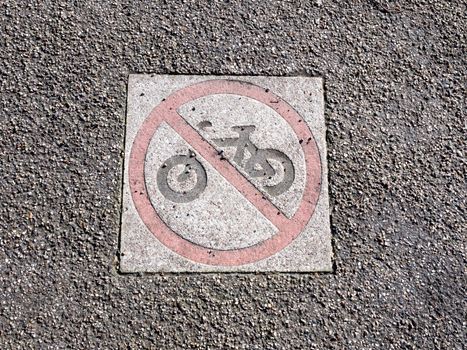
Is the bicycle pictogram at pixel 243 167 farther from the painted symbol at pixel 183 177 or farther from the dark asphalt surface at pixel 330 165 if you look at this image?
the dark asphalt surface at pixel 330 165

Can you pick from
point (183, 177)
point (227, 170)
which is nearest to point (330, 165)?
point (227, 170)

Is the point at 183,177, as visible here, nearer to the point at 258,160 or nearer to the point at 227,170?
the point at 227,170

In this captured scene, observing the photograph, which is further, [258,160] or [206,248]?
[258,160]

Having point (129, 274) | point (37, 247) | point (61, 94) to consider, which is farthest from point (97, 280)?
point (61, 94)

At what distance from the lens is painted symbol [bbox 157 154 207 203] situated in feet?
10.2

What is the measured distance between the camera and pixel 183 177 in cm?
313

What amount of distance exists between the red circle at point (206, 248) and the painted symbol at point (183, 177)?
4.2 inches

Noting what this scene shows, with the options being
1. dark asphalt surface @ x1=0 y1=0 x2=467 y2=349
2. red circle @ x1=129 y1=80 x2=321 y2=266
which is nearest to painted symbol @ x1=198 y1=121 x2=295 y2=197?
red circle @ x1=129 y1=80 x2=321 y2=266

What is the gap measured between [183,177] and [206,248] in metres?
0.41

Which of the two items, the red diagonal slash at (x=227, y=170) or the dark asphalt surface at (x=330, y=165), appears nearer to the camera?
the dark asphalt surface at (x=330, y=165)

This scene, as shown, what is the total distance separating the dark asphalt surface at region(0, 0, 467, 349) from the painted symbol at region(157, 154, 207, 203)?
255 millimetres

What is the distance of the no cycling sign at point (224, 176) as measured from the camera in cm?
300

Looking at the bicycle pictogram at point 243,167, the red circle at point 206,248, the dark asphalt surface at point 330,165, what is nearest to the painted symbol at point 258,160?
the bicycle pictogram at point 243,167

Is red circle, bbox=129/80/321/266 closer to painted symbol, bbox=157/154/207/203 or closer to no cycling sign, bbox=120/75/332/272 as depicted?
no cycling sign, bbox=120/75/332/272
